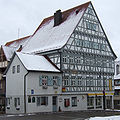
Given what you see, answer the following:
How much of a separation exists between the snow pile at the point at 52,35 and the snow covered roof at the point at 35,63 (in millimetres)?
2601

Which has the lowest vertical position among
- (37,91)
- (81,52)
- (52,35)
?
(37,91)

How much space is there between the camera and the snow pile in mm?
41844

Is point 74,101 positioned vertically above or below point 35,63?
below

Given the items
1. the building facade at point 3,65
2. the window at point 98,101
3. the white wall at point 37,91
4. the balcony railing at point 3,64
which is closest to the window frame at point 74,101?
the white wall at point 37,91

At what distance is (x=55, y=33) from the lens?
147 ft

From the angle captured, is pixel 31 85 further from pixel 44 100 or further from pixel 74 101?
pixel 74 101

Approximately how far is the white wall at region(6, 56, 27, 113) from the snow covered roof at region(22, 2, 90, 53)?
20.3 ft

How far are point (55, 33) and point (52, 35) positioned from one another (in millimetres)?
627

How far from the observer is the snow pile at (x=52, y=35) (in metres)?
41.8

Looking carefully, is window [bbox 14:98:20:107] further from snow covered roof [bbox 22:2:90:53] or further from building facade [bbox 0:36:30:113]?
snow covered roof [bbox 22:2:90:53]

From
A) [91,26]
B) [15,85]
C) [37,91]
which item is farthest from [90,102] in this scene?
[15,85]

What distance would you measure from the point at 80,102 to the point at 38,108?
805 cm

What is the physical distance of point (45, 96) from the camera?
37.7m

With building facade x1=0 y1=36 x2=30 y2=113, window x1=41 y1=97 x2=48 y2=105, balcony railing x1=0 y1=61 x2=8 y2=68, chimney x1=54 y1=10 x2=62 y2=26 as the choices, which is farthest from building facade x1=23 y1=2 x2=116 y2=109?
balcony railing x1=0 y1=61 x2=8 y2=68
